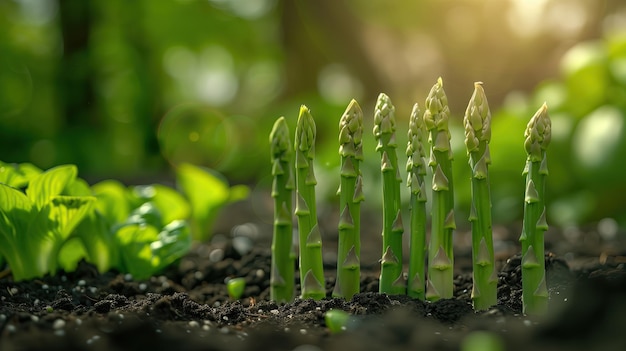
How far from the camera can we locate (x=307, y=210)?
1794 mm

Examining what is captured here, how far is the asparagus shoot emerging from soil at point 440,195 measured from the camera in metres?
1.68

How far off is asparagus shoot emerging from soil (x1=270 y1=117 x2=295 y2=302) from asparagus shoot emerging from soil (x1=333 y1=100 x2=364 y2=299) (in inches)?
6.9

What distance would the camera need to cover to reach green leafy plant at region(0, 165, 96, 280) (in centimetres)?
191

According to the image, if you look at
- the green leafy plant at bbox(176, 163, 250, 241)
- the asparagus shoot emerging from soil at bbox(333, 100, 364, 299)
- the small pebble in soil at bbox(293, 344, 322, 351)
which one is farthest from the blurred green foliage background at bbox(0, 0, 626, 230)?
the small pebble in soil at bbox(293, 344, 322, 351)

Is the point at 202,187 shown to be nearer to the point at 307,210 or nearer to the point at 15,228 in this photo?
the point at 15,228

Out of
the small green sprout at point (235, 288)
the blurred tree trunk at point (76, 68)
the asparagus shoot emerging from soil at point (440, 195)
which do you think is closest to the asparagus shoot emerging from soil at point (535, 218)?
the asparagus shoot emerging from soil at point (440, 195)

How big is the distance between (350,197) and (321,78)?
7242 millimetres

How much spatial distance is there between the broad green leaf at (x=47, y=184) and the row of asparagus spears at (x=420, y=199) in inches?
25.4

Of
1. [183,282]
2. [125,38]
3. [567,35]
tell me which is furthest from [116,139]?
[183,282]

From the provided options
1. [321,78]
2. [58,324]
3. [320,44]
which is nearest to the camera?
[58,324]

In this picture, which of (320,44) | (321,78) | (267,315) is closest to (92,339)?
(267,315)

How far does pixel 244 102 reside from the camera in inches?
514

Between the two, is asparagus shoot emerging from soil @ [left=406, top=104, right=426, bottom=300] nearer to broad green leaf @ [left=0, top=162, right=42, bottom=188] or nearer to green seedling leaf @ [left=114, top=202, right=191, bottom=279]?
green seedling leaf @ [left=114, top=202, right=191, bottom=279]

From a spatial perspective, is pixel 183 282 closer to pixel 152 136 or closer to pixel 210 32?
pixel 152 136
